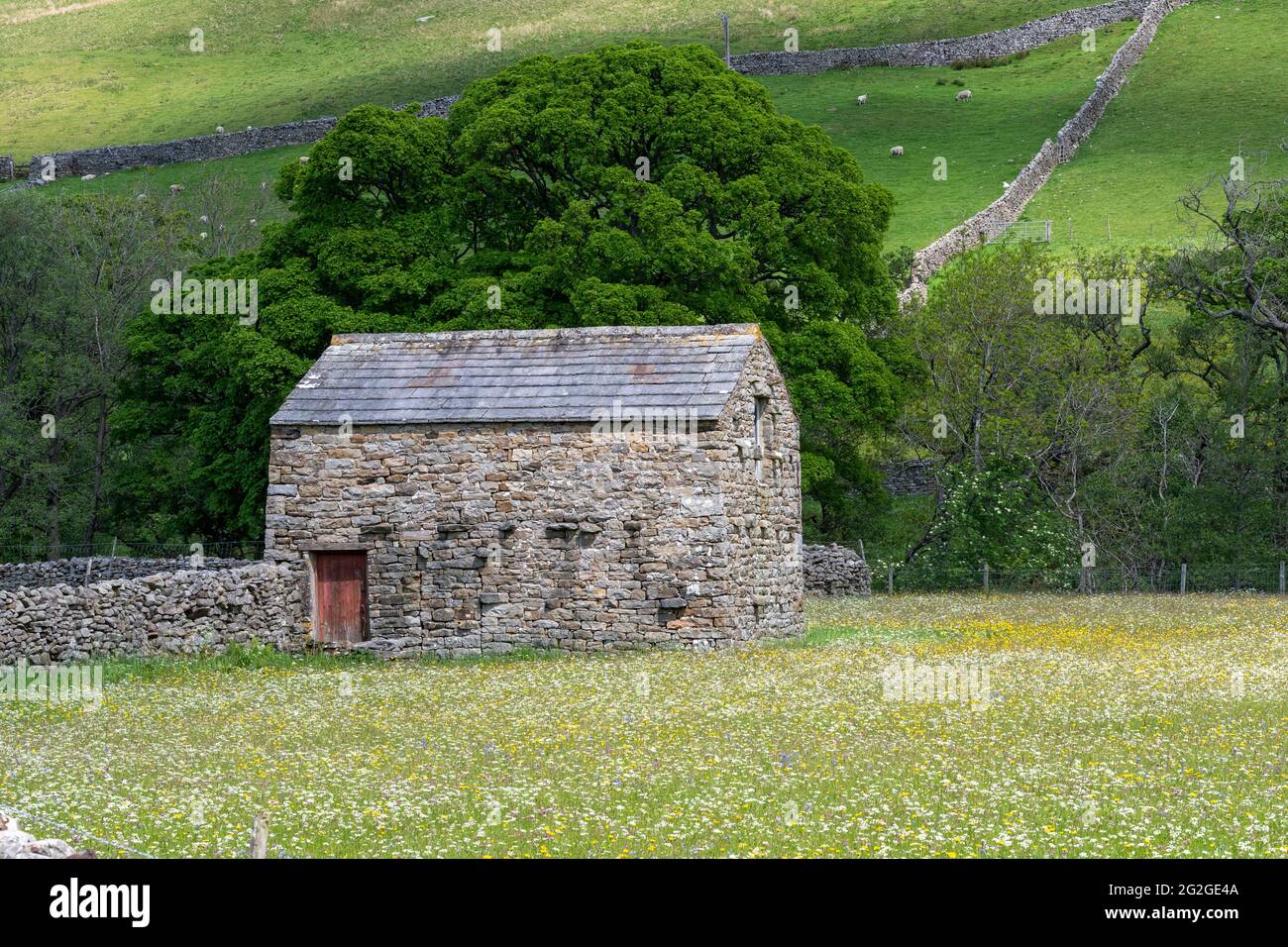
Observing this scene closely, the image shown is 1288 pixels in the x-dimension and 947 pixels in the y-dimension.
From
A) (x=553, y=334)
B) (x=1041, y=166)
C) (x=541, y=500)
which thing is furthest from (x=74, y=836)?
(x=1041, y=166)

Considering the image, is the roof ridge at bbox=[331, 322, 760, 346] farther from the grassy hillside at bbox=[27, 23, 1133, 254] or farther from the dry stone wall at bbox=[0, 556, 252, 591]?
the grassy hillside at bbox=[27, 23, 1133, 254]

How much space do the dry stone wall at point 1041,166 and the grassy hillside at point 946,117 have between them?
0.80m

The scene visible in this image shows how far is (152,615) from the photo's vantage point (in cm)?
2369

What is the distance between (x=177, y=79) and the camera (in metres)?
100

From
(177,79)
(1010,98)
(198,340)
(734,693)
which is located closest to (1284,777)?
(734,693)

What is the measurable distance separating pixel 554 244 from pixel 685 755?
21738 mm

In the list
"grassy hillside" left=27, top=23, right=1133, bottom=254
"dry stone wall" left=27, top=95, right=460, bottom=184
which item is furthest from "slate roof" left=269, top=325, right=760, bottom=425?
"dry stone wall" left=27, top=95, right=460, bottom=184

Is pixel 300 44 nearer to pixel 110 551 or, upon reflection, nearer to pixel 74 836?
pixel 110 551

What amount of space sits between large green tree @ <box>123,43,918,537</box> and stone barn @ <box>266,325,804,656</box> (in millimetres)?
7207

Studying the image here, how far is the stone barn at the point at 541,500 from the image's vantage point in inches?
984

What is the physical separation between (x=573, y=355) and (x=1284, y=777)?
16148mm

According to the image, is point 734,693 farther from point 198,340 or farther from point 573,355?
point 198,340

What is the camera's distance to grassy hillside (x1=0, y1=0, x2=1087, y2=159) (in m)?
90.8

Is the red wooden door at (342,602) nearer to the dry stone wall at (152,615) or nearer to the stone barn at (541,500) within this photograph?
the stone barn at (541,500)
